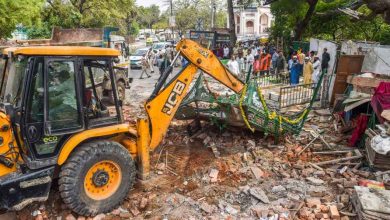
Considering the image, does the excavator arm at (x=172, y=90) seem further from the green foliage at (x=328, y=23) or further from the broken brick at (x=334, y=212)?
the green foliage at (x=328, y=23)

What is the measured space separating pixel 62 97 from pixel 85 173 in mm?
1106

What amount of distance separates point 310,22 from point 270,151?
19.0 m

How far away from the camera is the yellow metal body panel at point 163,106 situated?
573 cm

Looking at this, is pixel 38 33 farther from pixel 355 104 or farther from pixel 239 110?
pixel 355 104

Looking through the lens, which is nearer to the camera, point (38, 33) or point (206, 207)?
point (206, 207)

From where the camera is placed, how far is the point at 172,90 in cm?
588

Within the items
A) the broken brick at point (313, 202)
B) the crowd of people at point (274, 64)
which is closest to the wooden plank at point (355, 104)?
the crowd of people at point (274, 64)

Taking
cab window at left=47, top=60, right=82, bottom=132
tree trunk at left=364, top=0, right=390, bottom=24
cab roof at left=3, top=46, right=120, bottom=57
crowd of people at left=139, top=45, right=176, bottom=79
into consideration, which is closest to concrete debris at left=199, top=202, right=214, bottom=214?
cab window at left=47, top=60, right=82, bottom=132

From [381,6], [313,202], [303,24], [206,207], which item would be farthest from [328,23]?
[206,207]

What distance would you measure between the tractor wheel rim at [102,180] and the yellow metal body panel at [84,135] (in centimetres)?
41

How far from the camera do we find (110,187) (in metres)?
5.14

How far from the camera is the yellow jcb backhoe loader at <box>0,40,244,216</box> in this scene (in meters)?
4.33

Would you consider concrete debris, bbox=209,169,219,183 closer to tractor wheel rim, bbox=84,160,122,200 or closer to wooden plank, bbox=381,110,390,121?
tractor wheel rim, bbox=84,160,122,200

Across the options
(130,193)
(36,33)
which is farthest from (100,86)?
(36,33)
